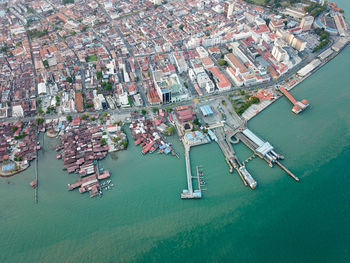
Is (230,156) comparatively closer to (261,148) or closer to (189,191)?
(261,148)

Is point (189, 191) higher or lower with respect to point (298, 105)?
lower

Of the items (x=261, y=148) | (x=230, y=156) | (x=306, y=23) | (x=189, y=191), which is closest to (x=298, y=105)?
(x=261, y=148)

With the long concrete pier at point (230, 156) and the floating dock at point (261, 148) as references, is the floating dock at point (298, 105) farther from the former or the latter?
the long concrete pier at point (230, 156)

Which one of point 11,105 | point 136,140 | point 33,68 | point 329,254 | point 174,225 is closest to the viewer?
→ point 329,254

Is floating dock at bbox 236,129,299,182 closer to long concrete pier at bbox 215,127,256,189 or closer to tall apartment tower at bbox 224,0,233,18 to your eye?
long concrete pier at bbox 215,127,256,189

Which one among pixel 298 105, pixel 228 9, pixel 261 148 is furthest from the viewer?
pixel 228 9

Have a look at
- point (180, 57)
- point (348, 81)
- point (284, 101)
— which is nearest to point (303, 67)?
point (348, 81)

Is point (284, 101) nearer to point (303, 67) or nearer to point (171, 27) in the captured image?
point (303, 67)
